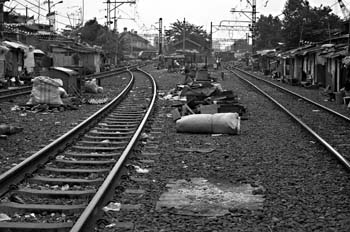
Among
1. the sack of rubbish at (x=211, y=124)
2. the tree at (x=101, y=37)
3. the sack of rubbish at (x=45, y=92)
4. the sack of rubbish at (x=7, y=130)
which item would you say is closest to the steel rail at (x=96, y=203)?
the sack of rubbish at (x=211, y=124)

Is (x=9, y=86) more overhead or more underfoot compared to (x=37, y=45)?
more underfoot

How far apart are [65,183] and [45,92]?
10.2 m

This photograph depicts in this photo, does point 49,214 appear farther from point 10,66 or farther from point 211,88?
point 10,66

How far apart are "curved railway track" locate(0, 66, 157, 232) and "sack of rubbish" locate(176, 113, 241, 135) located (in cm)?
115

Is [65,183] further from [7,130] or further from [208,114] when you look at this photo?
[208,114]

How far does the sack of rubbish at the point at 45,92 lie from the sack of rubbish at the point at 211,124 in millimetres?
5880

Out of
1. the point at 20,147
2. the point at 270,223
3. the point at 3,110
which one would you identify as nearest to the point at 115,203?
the point at 270,223

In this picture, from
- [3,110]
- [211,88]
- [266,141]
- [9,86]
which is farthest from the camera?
[9,86]

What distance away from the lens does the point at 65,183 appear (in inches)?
273

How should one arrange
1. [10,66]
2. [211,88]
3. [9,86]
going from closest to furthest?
1. [211,88]
2. [9,86]
3. [10,66]

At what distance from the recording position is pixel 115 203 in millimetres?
6074

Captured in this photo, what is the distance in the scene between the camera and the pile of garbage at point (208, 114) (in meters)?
11.9

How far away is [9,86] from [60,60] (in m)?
17.9

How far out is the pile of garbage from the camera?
39.2 feet
